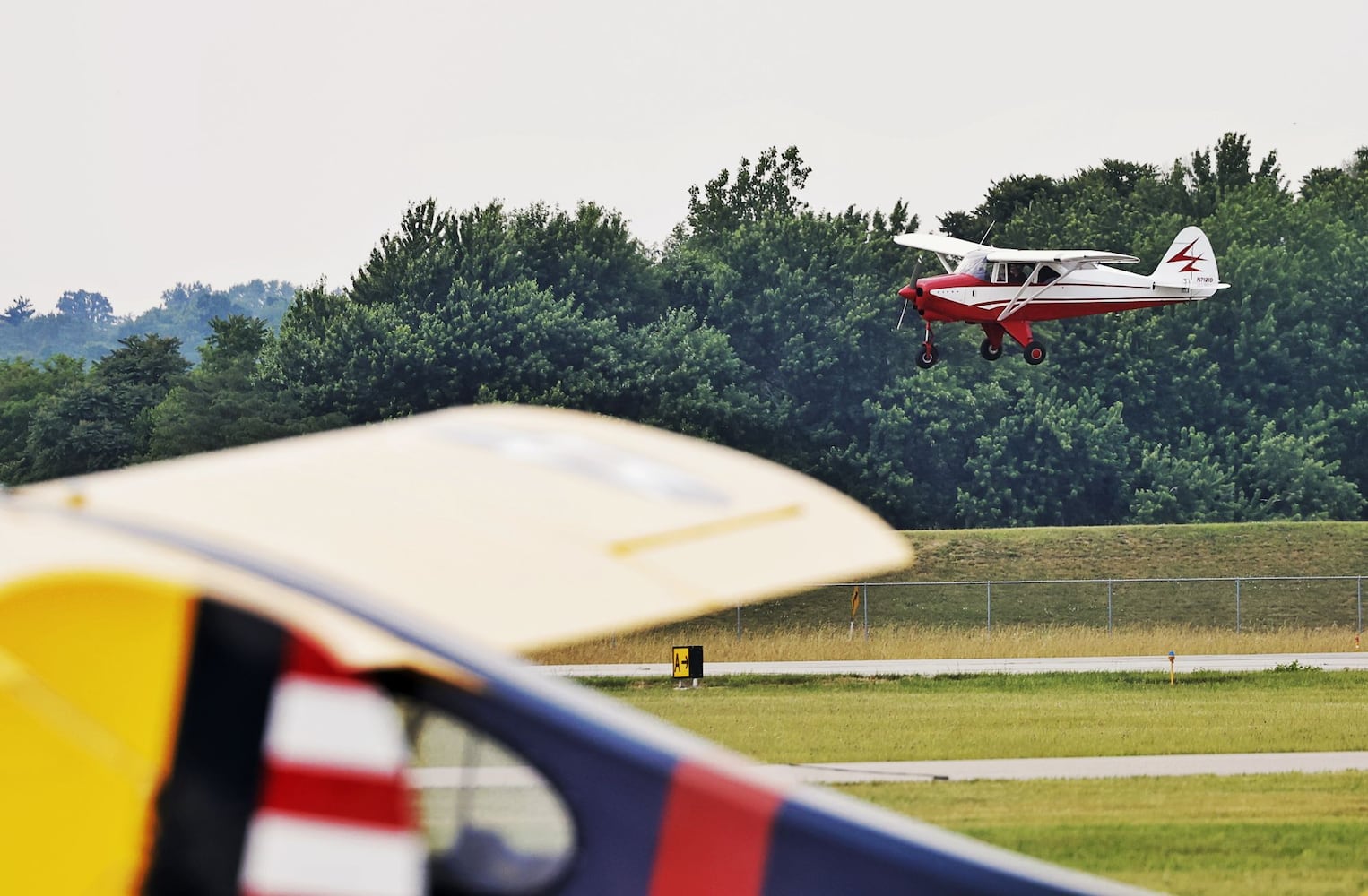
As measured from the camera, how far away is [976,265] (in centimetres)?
5478

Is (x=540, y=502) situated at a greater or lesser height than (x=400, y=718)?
greater

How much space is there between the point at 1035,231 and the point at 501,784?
3653 inches

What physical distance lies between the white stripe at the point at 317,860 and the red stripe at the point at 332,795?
0.04 feet

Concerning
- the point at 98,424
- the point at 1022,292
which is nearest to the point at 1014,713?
the point at 1022,292

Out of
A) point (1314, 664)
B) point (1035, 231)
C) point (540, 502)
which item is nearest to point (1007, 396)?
point (1035, 231)

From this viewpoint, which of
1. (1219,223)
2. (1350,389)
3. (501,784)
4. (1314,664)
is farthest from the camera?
(1219,223)

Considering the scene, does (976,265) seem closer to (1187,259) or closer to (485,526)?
(1187,259)

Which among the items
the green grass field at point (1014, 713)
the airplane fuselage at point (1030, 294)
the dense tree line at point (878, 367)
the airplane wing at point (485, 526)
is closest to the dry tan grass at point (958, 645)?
the green grass field at point (1014, 713)

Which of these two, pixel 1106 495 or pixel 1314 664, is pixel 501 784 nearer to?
pixel 1314 664

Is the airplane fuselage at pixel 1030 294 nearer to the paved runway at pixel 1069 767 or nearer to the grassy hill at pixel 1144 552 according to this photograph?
the grassy hill at pixel 1144 552

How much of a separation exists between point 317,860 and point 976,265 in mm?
53538

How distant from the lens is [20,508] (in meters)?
2.67

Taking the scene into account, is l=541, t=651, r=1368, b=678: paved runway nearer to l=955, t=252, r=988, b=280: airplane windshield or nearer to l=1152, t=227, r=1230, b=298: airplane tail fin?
l=955, t=252, r=988, b=280: airplane windshield

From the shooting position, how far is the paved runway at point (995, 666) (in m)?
35.3
